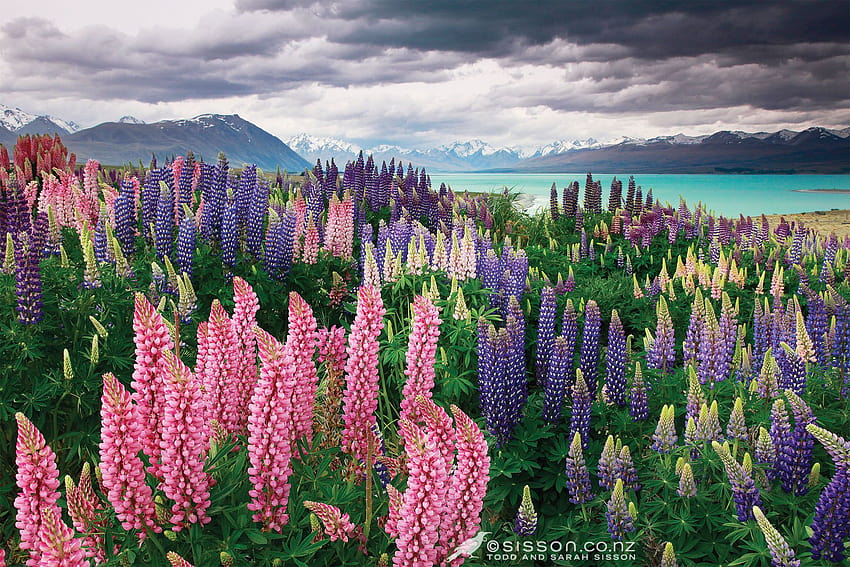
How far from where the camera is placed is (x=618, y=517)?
11.3ft

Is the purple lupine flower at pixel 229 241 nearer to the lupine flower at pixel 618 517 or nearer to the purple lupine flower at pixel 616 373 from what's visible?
the purple lupine flower at pixel 616 373

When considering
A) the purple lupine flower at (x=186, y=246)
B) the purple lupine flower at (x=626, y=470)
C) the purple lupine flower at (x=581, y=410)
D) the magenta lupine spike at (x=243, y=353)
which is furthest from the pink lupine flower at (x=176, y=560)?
the purple lupine flower at (x=186, y=246)

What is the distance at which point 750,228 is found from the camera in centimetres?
1077

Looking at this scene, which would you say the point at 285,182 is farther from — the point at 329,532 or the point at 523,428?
the point at 329,532

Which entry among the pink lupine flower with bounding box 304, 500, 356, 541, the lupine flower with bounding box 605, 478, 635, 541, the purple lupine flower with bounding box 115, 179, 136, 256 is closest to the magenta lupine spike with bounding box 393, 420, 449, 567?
the pink lupine flower with bounding box 304, 500, 356, 541

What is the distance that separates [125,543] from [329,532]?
787 millimetres

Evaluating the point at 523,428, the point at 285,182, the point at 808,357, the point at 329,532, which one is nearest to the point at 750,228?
the point at 808,357

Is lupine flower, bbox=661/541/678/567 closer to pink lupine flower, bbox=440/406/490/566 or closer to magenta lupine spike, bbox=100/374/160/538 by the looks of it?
pink lupine flower, bbox=440/406/490/566

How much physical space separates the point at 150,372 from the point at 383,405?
3741mm

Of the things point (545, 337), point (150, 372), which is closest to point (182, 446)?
point (150, 372)

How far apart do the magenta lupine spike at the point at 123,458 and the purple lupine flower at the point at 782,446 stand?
319 centimetres

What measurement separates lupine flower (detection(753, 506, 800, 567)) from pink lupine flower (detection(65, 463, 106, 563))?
2.69 meters

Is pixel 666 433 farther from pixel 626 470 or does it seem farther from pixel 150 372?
pixel 150 372

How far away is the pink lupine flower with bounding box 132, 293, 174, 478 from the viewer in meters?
2.48
